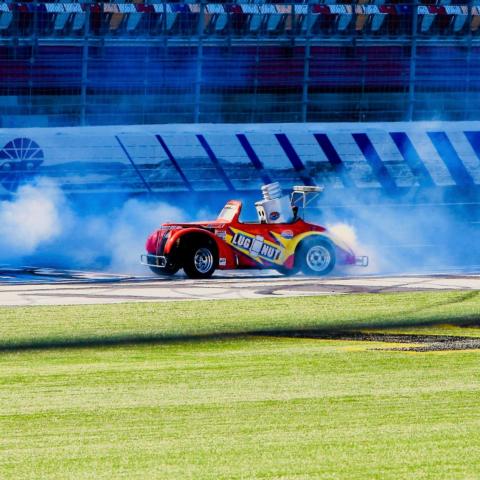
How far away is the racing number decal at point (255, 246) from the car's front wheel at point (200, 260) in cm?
41

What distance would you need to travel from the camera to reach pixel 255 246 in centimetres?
2088

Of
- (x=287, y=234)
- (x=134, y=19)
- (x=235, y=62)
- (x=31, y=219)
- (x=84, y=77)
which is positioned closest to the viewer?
(x=287, y=234)

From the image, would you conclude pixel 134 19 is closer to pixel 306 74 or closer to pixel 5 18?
pixel 5 18

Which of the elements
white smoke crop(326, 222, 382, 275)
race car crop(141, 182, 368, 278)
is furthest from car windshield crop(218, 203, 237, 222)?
white smoke crop(326, 222, 382, 275)

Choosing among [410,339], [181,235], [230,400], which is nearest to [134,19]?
[181,235]

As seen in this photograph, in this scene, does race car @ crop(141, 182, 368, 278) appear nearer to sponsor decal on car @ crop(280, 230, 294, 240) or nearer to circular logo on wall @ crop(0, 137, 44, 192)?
sponsor decal on car @ crop(280, 230, 294, 240)

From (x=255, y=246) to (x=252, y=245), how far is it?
6 centimetres

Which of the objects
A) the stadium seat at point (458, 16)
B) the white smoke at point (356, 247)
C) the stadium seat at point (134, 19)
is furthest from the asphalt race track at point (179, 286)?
the stadium seat at point (458, 16)

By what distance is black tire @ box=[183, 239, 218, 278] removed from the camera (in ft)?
67.3

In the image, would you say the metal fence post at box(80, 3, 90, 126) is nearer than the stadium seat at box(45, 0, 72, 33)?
Yes

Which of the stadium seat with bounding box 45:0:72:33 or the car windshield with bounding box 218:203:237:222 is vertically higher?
the stadium seat with bounding box 45:0:72:33

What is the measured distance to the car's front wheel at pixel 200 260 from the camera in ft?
67.4

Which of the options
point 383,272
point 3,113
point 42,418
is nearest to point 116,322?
point 42,418

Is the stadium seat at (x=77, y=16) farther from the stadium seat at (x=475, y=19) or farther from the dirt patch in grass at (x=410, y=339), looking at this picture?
the dirt patch in grass at (x=410, y=339)
